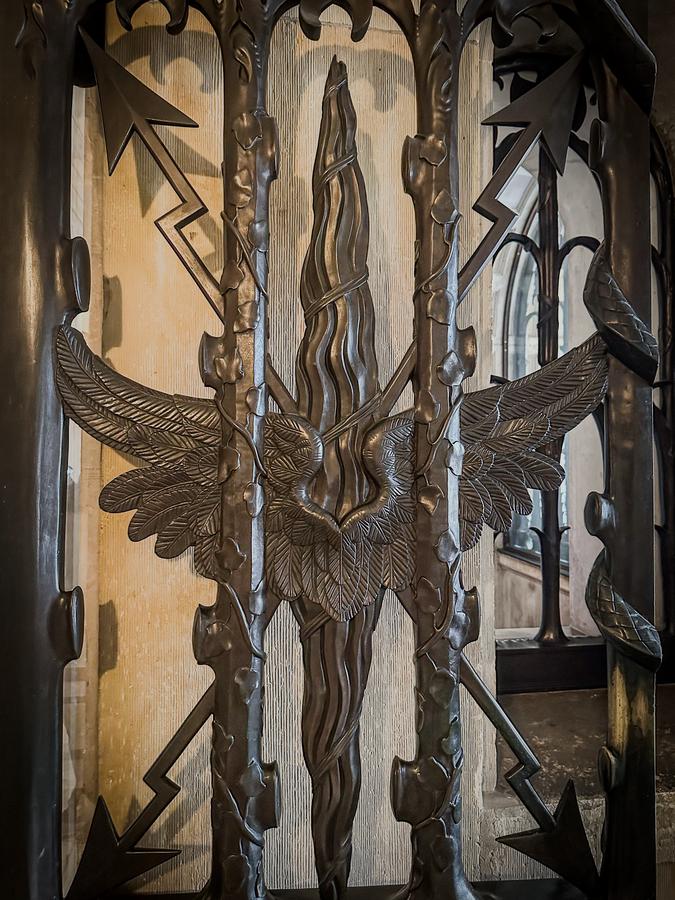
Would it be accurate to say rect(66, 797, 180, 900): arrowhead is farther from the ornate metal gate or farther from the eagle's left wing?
the eagle's left wing

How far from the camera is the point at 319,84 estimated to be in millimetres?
1004

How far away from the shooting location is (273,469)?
83cm

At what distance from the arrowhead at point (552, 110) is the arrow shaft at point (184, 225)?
0.41 m

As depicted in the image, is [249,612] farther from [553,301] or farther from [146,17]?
[553,301]

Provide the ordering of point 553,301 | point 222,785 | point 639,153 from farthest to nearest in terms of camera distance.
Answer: point 553,301 < point 639,153 < point 222,785

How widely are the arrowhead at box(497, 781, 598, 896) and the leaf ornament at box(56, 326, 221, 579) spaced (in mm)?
545

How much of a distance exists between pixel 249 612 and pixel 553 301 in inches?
51.5

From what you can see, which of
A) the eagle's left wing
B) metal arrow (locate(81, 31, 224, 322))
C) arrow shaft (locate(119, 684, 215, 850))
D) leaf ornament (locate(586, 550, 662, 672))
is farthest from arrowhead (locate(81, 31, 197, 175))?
leaf ornament (locate(586, 550, 662, 672))

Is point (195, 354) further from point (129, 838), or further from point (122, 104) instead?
point (129, 838)

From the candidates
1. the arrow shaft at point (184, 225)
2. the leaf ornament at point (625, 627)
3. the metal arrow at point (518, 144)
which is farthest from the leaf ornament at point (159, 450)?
the leaf ornament at point (625, 627)

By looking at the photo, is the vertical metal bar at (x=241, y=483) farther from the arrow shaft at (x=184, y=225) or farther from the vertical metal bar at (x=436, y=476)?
the vertical metal bar at (x=436, y=476)

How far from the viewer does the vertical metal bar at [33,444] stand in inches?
31.1

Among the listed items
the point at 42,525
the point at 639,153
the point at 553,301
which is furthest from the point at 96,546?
the point at 553,301

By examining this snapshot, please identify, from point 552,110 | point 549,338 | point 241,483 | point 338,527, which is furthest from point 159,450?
point 549,338
